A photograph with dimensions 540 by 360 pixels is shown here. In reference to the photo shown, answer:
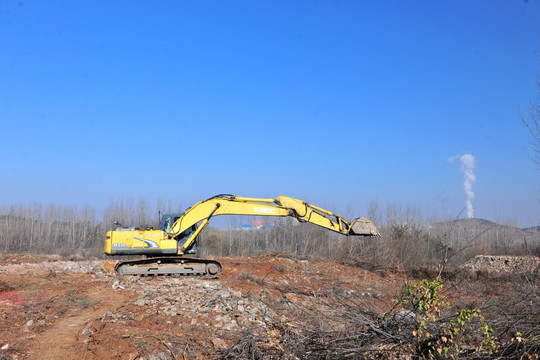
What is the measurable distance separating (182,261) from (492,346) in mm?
12379

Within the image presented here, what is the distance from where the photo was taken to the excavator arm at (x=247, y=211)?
14367 millimetres

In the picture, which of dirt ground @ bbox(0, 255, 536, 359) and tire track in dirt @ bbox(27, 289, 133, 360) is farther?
tire track in dirt @ bbox(27, 289, 133, 360)

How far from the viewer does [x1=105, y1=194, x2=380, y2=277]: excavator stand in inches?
566

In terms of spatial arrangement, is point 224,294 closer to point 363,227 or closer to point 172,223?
point 363,227

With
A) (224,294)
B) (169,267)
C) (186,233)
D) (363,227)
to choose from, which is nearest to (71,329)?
(224,294)

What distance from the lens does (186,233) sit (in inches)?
607

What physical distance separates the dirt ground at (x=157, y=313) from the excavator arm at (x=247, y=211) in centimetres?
166

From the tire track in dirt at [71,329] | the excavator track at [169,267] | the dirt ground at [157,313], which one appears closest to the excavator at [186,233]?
the excavator track at [169,267]

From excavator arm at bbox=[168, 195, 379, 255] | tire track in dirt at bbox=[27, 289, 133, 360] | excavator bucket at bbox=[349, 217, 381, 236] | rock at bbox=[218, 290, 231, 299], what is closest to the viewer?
tire track in dirt at bbox=[27, 289, 133, 360]

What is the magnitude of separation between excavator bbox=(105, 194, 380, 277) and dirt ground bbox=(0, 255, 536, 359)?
24.6 inches

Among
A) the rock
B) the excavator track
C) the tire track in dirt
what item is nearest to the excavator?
the excavator track

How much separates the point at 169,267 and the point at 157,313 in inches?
212

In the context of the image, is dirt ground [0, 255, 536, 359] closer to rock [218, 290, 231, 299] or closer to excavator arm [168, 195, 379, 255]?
rock [218, 290, 231, 299]

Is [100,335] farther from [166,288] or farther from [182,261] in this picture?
[182,261]
